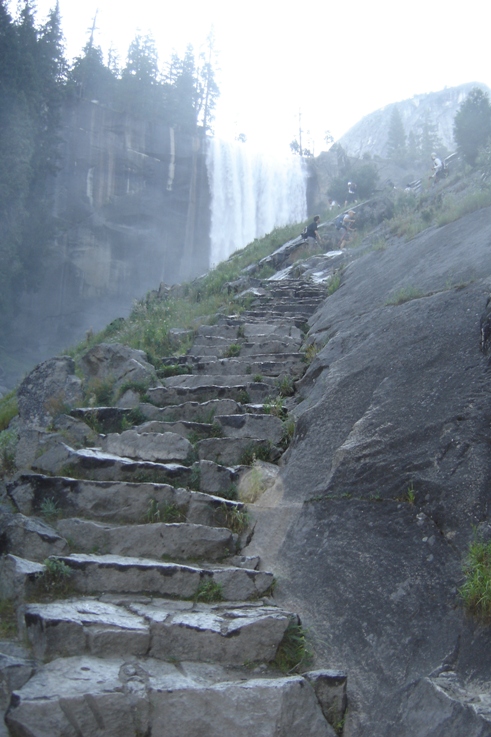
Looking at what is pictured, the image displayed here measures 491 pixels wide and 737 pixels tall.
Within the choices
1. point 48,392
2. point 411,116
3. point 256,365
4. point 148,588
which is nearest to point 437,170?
point 256,365

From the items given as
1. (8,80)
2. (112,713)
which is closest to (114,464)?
(112,713)

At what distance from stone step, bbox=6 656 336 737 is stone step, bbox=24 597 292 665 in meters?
0.09

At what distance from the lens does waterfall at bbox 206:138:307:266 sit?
37.7m

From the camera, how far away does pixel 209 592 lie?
475 cm

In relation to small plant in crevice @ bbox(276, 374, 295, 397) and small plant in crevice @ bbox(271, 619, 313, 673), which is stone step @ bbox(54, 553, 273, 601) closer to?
small plant in crevice @ bbox(271, 619, 313, 673)

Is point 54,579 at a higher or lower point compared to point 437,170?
lower

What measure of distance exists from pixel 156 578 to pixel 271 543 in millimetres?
1003

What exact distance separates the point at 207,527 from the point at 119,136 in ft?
110

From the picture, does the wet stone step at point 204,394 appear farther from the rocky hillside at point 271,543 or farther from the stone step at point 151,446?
the stone step at point 151,446

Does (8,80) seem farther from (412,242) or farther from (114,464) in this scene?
(114,464)

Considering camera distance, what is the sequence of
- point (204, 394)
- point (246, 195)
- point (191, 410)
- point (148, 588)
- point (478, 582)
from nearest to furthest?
point (478, 582) < point (148, 588) < point (191, 410) < point (204, 394) < point (246, 195)

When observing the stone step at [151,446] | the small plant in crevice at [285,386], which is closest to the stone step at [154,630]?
the stone step at [151,446]

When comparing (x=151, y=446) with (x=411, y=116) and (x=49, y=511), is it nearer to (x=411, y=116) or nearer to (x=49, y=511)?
(x=49, y=511)

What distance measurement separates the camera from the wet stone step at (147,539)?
5156mm
